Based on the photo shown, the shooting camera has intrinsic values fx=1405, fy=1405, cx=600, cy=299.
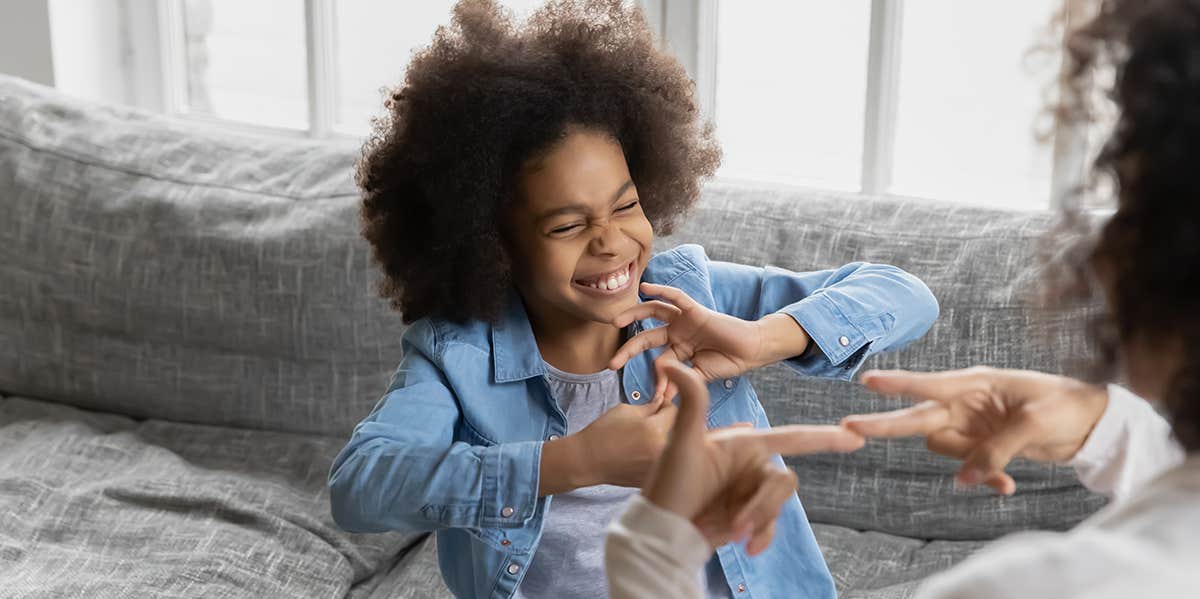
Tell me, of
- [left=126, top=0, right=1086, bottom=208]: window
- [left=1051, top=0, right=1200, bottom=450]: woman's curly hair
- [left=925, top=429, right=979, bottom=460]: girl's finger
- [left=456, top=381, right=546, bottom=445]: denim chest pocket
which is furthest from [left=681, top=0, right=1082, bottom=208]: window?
[left=1051, top=0, right=1200, bottom=450]: woman's curly hair

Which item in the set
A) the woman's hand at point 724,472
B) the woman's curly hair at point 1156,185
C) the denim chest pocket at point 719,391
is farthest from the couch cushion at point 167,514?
the woman's curly hair at point 1156,185

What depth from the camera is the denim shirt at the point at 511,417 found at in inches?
52.8

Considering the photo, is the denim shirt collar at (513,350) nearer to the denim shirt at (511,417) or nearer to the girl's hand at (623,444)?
the denim shirt at (511,417)

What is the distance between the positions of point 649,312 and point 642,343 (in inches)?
1.4

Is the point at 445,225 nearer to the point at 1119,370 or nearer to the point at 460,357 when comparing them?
the point at 460,357

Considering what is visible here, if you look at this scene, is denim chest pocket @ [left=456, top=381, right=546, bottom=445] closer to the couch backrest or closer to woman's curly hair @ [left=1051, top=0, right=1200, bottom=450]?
the couch backrest

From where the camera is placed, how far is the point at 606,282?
4.69ft

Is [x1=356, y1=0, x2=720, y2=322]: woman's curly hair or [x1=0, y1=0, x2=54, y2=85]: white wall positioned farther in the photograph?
[x1=0, y1=0, x2=54, y2=85]: white wall

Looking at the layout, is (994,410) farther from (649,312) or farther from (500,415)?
(500,415)

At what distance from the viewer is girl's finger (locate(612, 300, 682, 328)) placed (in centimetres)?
141

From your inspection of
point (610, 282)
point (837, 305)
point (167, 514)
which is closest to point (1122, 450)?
point (837, 305)

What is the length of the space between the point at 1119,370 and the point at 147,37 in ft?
8.11

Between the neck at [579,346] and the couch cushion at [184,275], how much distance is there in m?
0.64

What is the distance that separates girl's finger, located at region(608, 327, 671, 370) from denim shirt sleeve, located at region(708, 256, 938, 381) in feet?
0.44
